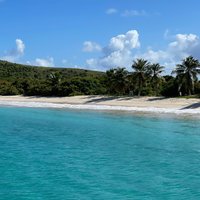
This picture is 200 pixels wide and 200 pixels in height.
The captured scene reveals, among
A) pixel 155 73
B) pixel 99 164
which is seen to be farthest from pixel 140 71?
pixel 99 164

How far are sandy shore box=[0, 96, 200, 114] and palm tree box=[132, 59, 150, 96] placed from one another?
6.77 metres

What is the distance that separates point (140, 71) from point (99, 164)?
5743 cm

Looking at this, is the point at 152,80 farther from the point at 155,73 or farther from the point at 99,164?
the point at 99,164

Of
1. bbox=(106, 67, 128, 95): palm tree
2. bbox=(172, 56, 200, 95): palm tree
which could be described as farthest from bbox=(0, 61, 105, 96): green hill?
bbox=(172, 56, 200, 95): palm tree

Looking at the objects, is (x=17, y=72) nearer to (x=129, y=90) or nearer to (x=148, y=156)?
(x=129, y=90)

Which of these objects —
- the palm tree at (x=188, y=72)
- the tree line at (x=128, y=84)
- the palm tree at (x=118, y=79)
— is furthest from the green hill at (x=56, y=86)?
the palm tree at (x=188, y=72)

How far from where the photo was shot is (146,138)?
3219cm

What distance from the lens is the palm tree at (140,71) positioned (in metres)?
77.2

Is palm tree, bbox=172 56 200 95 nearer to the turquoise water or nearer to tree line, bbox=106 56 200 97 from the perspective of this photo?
tree line, bbox=106 56 200 97

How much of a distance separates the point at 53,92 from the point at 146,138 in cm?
5815

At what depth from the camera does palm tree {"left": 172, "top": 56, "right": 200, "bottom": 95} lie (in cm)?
7138

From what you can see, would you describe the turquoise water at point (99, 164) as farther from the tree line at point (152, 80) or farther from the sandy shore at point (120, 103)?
the tree line at point (152, 80)

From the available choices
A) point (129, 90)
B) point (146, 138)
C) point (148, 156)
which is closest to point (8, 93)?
point (129, 90)

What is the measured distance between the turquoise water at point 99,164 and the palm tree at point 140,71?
1576 inches
